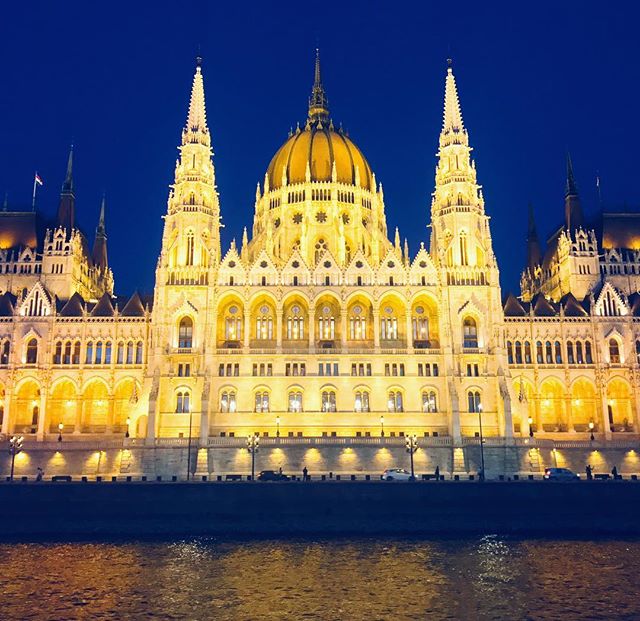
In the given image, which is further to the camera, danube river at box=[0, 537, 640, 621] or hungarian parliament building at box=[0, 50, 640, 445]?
hungarian parliament building at box=[0, 50, 640, 445]

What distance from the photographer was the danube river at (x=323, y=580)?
34125mm

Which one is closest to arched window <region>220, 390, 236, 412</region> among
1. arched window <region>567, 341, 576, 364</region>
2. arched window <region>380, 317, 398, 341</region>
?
arched window <region>380, 317, 398, 341</region>

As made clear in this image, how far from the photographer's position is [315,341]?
84625 millimetres

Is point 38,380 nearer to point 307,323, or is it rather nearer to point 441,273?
point 307,323

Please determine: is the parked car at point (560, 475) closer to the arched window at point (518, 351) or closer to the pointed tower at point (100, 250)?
the arched window at point (518, 351)

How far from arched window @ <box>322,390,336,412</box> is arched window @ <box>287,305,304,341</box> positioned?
8.77 metres

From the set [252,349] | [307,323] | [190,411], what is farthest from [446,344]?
[190,411]

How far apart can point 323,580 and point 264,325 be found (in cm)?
4849

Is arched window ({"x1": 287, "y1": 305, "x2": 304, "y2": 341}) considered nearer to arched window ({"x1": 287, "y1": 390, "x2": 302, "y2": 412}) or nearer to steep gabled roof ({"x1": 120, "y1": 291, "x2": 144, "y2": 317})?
arched window ({"x1": 287, "y1": 390, "x2": 302, "y2": 412})

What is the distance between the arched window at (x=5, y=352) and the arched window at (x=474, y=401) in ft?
190

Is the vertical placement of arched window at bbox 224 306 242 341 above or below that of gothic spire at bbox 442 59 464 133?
below

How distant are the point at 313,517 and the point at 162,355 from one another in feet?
109

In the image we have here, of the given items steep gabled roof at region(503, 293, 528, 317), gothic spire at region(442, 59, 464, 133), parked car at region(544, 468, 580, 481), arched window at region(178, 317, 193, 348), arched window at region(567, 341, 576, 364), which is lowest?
parked car at region(544, 468, 580, 481)

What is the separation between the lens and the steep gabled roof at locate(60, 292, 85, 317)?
89.1 metres
